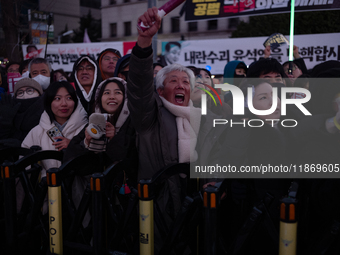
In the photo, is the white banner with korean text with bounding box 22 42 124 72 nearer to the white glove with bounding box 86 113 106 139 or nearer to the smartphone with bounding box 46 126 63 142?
the smartphone with bounding box 46 126 63 142

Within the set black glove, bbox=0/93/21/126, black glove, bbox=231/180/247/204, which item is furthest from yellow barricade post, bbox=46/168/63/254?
black glove, bbox=0/93/21/126

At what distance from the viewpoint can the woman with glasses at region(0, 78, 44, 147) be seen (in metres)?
3.40

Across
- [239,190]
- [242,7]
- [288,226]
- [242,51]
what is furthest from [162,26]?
[288,226]

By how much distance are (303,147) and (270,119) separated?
30 centimetres

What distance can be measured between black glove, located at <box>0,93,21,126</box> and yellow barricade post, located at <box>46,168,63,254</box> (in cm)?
149

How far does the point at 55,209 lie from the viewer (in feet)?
7.36

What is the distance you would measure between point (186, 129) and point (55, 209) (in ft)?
3.54

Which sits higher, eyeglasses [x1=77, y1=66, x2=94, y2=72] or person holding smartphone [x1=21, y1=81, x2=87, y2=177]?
eyeglasses [x1=77, y1=66, x2=94, y2=72]

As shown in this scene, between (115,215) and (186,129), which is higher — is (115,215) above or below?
below

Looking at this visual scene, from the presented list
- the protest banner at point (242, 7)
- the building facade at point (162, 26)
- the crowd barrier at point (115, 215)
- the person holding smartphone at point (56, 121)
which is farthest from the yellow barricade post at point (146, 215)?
the building facade at point (162, 26)

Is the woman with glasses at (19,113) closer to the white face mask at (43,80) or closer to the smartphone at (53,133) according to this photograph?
the smartphone at (53,133)

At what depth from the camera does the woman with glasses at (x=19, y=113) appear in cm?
340

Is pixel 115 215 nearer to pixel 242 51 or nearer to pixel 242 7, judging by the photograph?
pixel 242 7

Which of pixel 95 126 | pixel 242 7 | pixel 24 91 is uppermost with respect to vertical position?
pixel 242 7
